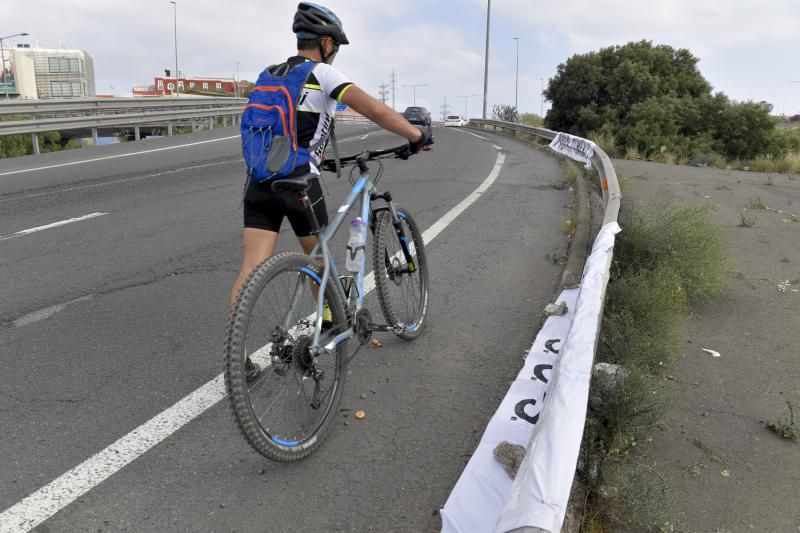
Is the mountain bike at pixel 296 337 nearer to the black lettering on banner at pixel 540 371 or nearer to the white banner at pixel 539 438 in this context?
the white banner at pixel 539 438

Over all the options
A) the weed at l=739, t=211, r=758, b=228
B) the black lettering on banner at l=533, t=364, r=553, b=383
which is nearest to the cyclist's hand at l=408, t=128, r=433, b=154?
the black lettering on banner at l=533, t=364, r=553, b=383

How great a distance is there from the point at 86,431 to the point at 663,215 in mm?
5116

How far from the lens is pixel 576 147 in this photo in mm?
12984

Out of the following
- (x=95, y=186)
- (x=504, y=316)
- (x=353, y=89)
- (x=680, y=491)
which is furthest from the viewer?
(x=95, y=186)

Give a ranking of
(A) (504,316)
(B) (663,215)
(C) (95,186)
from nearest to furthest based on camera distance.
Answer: (A) (504,316) < (B) (663,215) < (C) (95,186)

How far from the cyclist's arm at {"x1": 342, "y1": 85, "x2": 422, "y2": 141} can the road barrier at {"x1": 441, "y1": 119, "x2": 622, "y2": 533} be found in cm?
134

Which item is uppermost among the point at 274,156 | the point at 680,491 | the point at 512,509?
the point at 274,156

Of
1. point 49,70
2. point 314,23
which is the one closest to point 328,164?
point 314,23

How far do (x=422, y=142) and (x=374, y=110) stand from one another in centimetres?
60

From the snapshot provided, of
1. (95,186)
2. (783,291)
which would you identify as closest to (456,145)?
(95,186)

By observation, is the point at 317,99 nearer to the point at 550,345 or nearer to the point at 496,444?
the point at 496,444

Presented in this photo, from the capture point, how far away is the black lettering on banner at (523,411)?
326 centimetres

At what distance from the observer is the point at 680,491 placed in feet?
9.59

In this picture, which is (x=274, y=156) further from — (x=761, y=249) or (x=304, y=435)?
(x=761, y=249)
